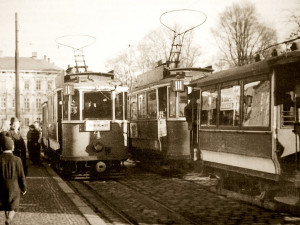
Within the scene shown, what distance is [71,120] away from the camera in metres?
15.2

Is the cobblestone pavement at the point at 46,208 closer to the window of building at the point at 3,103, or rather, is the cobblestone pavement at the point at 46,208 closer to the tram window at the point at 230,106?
the tram window at the point at 230,106

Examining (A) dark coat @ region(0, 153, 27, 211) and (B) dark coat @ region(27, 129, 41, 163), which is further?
(B) dark coat @ region(27, 129, 41, 163)

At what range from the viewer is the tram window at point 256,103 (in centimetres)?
920

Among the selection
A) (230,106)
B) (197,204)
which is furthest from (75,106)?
(197,204)

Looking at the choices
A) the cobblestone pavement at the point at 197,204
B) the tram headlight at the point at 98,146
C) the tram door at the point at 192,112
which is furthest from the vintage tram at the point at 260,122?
the tram headlight at the point at 98,146

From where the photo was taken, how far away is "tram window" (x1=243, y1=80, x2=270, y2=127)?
920cm

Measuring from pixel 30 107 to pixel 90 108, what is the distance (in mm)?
73052

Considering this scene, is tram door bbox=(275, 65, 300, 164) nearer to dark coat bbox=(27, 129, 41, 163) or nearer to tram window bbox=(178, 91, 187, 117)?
tram window bbox=(178, 91, 187, 117)

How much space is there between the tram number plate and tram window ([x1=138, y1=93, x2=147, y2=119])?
2.61 metres

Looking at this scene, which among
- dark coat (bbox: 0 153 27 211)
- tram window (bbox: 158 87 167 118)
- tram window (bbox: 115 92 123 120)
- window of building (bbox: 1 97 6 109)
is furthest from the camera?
window of building (bbox: 1 97 6 109)

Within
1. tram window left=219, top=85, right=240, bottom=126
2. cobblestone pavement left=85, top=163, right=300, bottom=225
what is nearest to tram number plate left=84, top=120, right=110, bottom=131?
cobblestone pavement left=85, top=163, right=300, bottom=225

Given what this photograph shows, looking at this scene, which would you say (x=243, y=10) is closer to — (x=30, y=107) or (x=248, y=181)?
(x=248, y=181)

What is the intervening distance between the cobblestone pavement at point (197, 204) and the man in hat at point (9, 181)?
2912 mm

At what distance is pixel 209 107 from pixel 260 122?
9.37 ft
